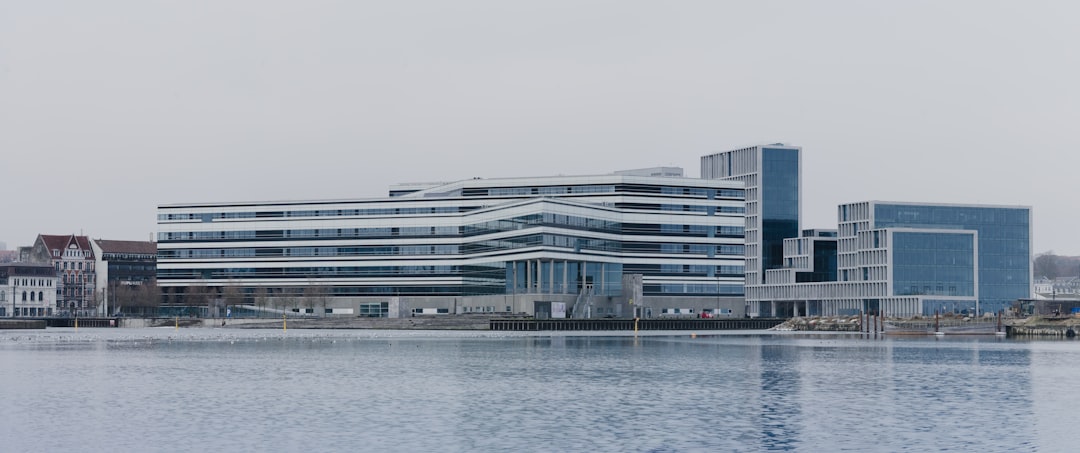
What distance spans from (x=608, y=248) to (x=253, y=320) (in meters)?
54.2

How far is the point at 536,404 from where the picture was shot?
155 ft

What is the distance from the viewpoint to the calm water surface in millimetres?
36531

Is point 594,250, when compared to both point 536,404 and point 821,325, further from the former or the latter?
point 536,404

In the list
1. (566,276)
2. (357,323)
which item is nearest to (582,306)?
(566,276)

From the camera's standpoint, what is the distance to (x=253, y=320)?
19300 centimetres

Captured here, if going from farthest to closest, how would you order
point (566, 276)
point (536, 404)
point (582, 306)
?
point (566, 276), point (582, 306), point (536, 404)

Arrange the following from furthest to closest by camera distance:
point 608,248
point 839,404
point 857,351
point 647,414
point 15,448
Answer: point 608,248 < point 857,351 < point 839,404 < point 647,414 < point 15,448

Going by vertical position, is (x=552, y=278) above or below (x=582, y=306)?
above

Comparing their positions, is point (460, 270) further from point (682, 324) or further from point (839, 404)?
point (839, 404)

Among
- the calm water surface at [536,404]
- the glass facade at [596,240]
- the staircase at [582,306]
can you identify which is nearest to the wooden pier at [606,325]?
the staircase at [582,306]

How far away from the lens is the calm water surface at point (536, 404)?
120 feet

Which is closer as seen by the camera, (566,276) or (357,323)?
(357,323)

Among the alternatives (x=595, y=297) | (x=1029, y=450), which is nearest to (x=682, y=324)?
(x=595, y=297)

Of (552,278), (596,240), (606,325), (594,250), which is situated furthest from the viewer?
(596,240)
